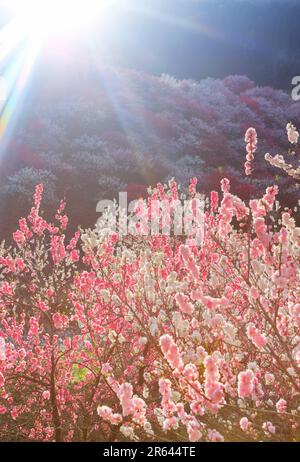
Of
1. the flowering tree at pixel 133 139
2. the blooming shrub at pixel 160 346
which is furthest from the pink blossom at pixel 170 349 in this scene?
the flowering tree at pixel 133 139

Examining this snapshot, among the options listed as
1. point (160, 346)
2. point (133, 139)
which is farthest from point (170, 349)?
point (133, 139)

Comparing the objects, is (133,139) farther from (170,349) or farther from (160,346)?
(170,349)

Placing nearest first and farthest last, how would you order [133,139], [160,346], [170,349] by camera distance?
1. [170,349]
2. [160,346]
3. [133,139]

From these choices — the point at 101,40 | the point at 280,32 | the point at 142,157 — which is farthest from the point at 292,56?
the point at 142,157

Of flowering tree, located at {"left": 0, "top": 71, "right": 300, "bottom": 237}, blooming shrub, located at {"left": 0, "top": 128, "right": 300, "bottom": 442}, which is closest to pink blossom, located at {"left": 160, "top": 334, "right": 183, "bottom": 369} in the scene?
blooming shrub, located at {"left": 0, "top": 128, "right": 300, "bottom": 442}

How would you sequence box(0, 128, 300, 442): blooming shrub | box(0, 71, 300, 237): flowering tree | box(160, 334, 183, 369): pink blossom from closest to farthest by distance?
box(160, 334, 183, 369): pink blossom < box(0, 128, 300, 442): blooming shrub < box(0, 71, 300, 237): flowering tree

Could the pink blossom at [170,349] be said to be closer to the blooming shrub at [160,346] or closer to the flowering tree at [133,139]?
the blooming shrub at [160,346]

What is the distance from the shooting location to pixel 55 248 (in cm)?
446

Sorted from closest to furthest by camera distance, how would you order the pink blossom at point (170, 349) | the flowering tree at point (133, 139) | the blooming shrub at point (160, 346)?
1. the pink blossom at point (170, 349)
2. the blooming shrub at point (160, 346)
3. the flowering tree at point (133, 139)

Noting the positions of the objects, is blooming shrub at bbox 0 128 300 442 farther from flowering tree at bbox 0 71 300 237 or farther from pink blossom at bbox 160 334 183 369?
flowering tree at bbox 0 71 300 237

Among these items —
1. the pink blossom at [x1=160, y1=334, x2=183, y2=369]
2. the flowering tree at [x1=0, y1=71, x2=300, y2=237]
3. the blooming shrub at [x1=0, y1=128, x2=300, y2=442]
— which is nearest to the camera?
the pink blossom at [x1=160, y1=334, x2=183, y2=369]

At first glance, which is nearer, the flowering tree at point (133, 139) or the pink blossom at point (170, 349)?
the pink blossom at point (170, 349)

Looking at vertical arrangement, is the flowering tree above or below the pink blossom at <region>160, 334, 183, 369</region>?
above
